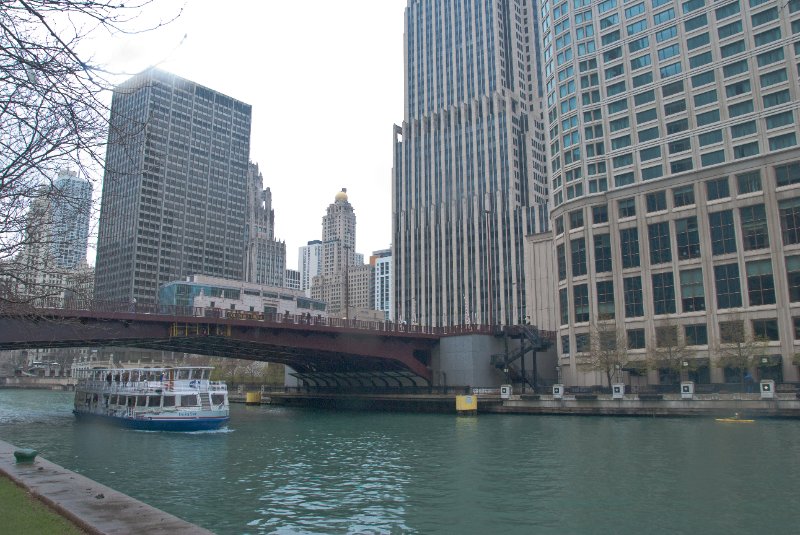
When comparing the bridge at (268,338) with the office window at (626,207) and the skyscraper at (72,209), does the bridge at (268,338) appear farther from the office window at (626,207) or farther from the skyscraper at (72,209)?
the skyscraper at (72,209)

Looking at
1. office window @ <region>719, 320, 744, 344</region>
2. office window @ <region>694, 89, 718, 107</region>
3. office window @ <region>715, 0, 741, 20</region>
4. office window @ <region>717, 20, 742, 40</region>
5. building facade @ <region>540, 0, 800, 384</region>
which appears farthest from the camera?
office window @ <region>694, 89, 718, 107</region>

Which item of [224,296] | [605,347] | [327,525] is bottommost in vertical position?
[327,525]

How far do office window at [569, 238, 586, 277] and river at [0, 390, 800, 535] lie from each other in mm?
39808

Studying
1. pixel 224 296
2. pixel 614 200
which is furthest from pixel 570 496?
pixel 224 296

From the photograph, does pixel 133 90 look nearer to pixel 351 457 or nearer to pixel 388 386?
pixel 351 457

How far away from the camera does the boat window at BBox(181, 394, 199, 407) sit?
59156mm

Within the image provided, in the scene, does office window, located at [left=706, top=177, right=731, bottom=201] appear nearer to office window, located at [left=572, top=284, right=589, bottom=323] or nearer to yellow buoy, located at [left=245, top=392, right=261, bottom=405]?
office window, located at [left=572, top=284, right=589, bottom=323]

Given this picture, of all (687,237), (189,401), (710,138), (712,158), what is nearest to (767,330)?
(687,237)

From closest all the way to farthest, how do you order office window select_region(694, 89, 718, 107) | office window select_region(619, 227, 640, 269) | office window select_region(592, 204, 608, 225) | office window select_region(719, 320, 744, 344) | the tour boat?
the tour boat, office window select_region(719, 320, 744, 344), office window select_region(694, 89, 718, 107), office window select_region(619, 227, 640, 269), office window select_region(592, 204, 608, 225)

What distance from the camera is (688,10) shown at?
8850 cm

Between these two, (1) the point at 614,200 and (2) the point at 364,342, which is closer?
(2) the point at 364,342

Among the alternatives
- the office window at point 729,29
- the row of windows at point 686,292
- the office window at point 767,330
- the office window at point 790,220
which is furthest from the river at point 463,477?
the office window at point 729,29

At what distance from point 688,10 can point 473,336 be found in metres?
53.0

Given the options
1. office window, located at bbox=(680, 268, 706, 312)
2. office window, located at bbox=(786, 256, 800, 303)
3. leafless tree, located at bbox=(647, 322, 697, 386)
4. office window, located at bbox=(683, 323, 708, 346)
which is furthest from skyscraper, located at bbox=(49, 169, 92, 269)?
office window, located at bbox=(786, 256, 800, 303)
